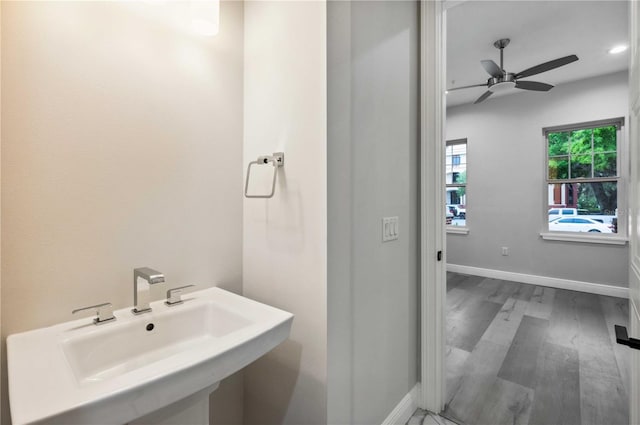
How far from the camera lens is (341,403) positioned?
1121mm

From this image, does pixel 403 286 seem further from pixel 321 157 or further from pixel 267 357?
pixel 321 157

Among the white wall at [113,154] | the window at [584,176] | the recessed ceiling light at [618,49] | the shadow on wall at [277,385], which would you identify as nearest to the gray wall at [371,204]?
the shadow on wall at [277,385]

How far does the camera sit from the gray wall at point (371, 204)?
1.09m

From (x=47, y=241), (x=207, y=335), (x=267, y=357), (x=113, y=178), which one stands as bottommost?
(x=267, y=357)

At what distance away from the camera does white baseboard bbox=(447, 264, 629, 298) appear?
3.55m

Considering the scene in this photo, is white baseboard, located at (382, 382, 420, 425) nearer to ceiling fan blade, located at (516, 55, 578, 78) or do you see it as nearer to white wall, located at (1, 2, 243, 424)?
white wall, located at (1, 2, 243, 424)

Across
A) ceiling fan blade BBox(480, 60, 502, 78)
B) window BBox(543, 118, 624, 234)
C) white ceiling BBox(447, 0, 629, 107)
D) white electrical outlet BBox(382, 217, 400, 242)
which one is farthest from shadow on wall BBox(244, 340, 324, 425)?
window BBox(543, 118, 624, 234)

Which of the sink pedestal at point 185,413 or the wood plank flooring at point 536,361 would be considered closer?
the sink pedestal at point 185,413

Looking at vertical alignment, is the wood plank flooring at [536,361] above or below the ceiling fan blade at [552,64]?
below

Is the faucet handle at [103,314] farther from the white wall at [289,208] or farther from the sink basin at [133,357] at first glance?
the white wall at [289,208]

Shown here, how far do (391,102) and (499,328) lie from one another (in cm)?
247

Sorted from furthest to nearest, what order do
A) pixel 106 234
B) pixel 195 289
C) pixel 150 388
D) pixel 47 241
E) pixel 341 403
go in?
1. pixel 195 289
2. pixel 341 403
3. pixel 106 234
4. pixel 47 241
5. pixel 150 388

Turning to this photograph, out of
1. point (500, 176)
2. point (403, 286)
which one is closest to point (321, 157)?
point (403, 286)

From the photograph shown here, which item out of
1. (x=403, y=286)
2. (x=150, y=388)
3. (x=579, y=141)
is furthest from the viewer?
(x=579, y=141)
